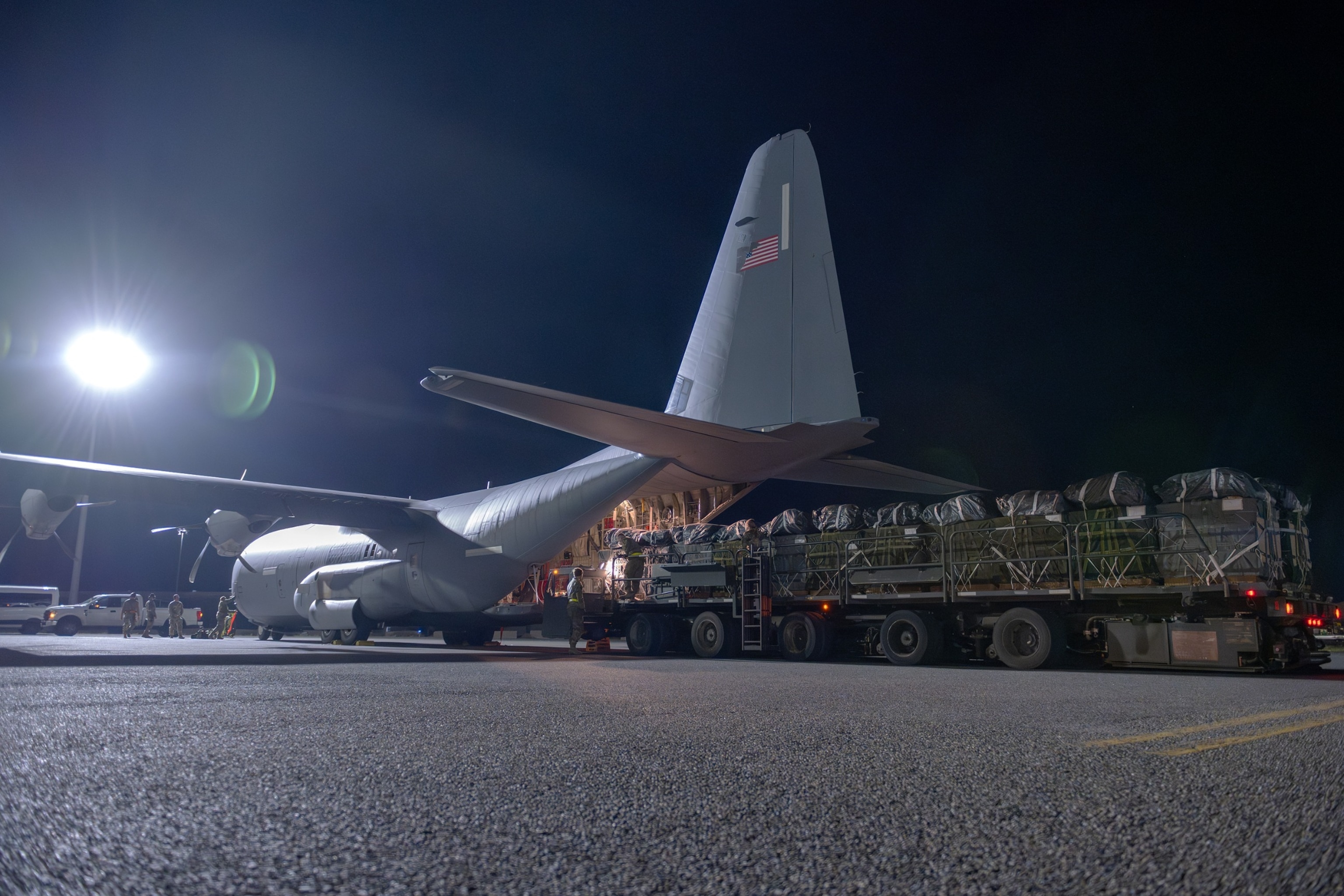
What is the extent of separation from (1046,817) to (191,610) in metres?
47.4

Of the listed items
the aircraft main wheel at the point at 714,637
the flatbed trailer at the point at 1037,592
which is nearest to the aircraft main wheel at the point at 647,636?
the flatbed trailer at the point at 1037,592

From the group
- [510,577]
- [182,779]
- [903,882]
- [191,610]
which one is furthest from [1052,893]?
[191,610]

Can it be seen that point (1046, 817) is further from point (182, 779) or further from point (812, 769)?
point (182, 779)

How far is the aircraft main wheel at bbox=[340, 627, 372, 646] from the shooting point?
843 inches

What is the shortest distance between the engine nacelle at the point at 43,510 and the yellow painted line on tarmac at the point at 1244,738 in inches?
774

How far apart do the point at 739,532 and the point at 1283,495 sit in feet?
29.4

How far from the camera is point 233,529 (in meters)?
20.6

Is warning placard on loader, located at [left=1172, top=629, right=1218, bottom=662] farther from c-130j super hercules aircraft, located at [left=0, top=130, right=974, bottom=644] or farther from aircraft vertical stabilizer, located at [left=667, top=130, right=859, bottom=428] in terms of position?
aircraft vertical stabilizer, located at [left=667, top=130, right=859, bottom=428]

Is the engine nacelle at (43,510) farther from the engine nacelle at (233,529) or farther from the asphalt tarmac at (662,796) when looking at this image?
the asphalt tarmac at (662,796)

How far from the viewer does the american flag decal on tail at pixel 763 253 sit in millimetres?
15266

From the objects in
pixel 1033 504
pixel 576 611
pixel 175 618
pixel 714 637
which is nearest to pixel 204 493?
pixel 576 611

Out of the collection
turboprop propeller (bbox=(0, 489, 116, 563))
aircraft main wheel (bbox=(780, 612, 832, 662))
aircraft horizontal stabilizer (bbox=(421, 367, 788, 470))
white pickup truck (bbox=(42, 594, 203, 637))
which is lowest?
white pickup truck (bbox=(42, 594, 203, 637))

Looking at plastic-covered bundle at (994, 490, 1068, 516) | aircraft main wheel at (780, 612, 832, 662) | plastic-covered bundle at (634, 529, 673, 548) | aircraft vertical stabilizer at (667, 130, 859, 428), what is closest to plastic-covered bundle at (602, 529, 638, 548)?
plastic-covered bundle at (634, 529, 673, 548)

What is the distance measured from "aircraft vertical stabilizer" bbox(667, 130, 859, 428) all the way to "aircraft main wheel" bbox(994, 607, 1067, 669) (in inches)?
159
